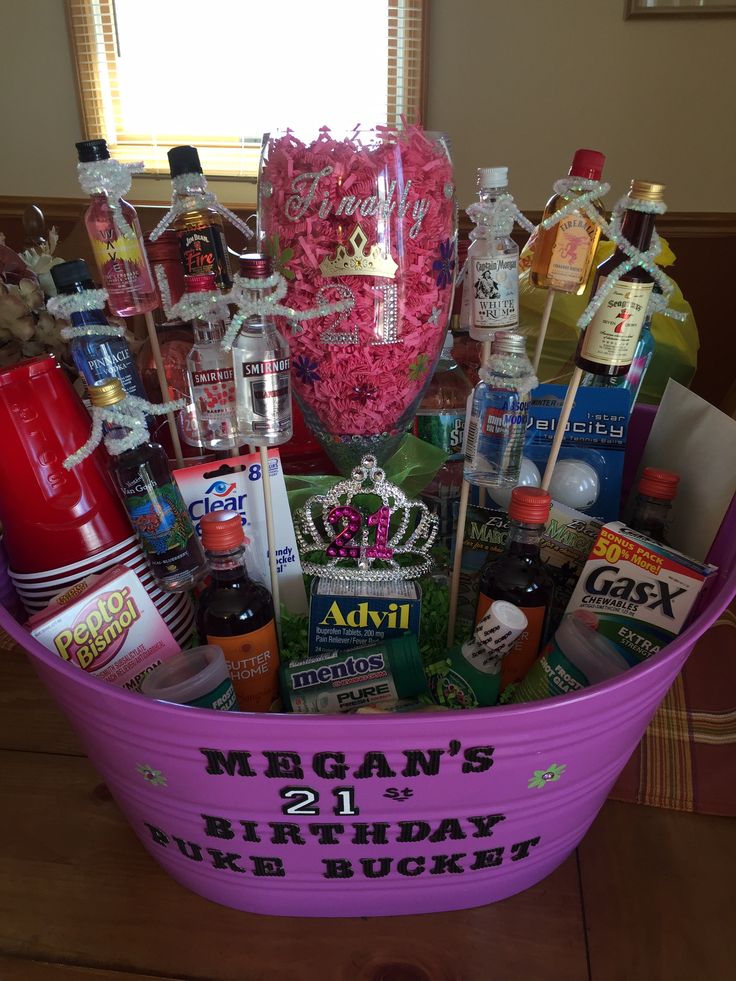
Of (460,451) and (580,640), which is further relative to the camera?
(460,451)

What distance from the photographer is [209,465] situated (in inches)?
27.4

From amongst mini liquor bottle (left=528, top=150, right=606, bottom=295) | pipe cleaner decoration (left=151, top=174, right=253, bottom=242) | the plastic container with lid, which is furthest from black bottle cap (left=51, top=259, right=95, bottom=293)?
mini liquor bottle (left=528, top=150, right=606, bottom=295)

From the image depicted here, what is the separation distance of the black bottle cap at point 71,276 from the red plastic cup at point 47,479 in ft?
0.30

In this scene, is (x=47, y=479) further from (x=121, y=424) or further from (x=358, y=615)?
(x=358, y=615)

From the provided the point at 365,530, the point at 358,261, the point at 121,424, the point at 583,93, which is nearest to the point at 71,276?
the point at 121,424

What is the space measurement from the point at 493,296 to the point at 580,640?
13.4 inches

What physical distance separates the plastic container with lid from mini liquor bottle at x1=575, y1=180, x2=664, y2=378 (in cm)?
44

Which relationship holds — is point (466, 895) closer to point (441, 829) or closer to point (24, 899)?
point (441, 829)

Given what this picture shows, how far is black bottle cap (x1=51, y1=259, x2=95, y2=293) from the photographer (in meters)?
Answer: 0.59

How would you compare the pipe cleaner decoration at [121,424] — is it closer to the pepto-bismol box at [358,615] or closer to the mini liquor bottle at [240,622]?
the mini liquor bottle at [240,622]

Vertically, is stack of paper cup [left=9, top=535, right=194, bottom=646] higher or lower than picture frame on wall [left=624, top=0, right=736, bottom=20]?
lower

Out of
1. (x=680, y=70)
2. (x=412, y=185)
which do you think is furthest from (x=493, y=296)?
(x=680, y=70)

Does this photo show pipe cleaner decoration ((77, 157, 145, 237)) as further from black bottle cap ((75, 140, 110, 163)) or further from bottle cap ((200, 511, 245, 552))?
bottle cap ((200, 511, 245, 552))

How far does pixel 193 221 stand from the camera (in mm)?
633
